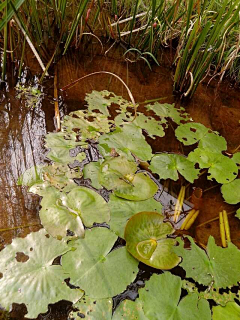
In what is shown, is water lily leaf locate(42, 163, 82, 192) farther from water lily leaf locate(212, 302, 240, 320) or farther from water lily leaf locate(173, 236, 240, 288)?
water lily leaf locate(212, 302, 240, 320)

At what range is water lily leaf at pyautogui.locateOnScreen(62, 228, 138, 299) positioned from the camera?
903 millimetres

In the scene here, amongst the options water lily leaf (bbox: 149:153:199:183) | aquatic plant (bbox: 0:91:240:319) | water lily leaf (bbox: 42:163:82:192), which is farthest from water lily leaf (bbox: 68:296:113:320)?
water lily leaf (bbox: 149:153:199:183)

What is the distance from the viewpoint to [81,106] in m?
1.66

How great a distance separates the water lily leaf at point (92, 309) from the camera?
86 cm

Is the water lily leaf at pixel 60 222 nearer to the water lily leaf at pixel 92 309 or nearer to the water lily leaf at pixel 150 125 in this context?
the water lily leaf at pixel 92 309

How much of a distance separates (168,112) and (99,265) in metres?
1.11

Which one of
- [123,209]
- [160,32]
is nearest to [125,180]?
[123,209]

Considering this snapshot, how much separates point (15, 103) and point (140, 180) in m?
0.87

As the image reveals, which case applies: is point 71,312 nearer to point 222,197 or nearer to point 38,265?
point 38,265

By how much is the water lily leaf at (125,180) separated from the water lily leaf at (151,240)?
12cm

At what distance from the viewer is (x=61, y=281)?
91 centimetres

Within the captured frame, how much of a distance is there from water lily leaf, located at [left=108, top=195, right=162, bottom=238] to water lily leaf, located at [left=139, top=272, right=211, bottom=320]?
22 centimetres

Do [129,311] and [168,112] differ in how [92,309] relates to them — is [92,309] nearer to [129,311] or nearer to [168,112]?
[129,311]

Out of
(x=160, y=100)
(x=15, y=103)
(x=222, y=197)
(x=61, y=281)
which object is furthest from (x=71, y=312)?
(x=160, y=100)
